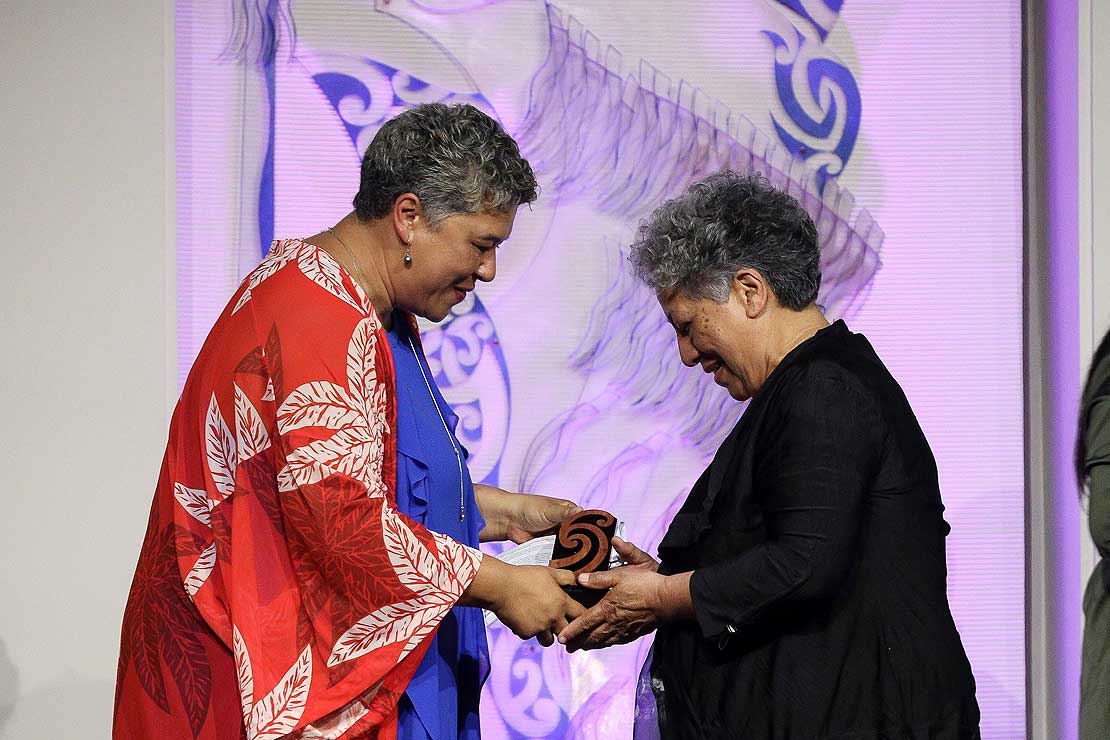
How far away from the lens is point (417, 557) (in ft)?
5.08

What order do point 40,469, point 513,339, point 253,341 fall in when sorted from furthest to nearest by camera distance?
point 513,339
point 40,469
point 253,341

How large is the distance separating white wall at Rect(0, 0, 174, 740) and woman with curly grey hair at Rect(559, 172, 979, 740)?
1621mm

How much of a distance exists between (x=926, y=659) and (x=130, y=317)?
2.10 meters

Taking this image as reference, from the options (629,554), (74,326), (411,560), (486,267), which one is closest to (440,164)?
(486,267)

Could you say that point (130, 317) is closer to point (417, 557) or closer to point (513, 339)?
point (513, 339)

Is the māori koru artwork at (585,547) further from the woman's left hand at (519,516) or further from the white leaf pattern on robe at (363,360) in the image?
the white leaf pattern on robe at (363,360)

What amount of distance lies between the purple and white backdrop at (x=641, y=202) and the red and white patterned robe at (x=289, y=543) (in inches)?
53.3

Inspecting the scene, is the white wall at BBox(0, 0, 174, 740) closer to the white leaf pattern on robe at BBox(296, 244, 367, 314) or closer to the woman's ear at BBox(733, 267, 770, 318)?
the white leaf pattern on robe at BBox(296, 244, 367, 314)

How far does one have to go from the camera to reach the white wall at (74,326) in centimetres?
278

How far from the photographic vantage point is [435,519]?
1.71m

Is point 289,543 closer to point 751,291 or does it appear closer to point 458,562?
point 458,562

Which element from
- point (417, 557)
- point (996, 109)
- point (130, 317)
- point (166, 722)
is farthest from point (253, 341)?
point (996, 109)

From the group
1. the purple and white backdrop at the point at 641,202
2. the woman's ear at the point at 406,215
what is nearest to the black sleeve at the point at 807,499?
the woman's ear at the point at 406,215

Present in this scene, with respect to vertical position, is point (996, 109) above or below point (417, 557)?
above
